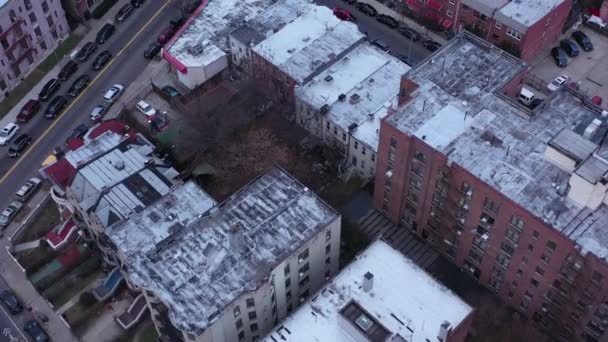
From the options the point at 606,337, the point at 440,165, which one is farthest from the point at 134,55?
the point at 606,337

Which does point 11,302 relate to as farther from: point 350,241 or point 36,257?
point 350,241

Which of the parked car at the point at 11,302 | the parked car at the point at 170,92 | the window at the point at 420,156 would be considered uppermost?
the window at the point at 420,156

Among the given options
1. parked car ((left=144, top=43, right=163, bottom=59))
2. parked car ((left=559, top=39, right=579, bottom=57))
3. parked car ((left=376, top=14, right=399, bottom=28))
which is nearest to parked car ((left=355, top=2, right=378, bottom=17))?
parked car ((left=376, top=14, right=399, bottom=28))

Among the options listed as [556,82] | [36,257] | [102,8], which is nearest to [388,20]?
[556,82]

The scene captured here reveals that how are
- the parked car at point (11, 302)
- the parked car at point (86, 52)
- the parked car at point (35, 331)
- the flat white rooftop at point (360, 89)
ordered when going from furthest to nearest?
the parked car at point (86, 52) < the flat white rooftop at point (360, 89) < the parked car at point (11, 302) < the parked car at point (35, 331)

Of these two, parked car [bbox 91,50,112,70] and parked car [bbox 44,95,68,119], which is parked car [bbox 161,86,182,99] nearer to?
parked car [bbox 91,50,112,70]

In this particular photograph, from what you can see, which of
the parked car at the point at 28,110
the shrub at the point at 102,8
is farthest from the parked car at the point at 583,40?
the parked car at the point at 28,110

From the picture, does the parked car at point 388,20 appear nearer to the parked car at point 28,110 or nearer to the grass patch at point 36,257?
the parked car at point 28,110
